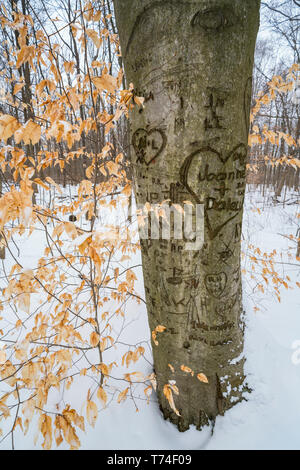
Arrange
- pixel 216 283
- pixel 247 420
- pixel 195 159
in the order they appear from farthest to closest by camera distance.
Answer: pixel 247 420, pixel 216 283, pixel 195 159

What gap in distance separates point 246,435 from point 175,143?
6.24 feet

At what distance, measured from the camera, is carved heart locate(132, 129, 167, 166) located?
1.11 m

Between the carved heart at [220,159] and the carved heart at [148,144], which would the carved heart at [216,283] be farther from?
the carved heart at [148,144]

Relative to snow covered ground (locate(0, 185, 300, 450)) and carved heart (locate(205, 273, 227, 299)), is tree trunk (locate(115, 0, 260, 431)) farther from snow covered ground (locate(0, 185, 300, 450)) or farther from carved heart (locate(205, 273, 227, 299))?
snow covered ground (locate(0, 185, 300, 450))

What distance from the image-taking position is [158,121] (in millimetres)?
1090

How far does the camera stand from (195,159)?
42.9 inches

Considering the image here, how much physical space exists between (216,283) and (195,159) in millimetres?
711

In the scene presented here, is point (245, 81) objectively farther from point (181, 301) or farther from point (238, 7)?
point (181, 301)

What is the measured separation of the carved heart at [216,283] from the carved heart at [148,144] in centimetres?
74

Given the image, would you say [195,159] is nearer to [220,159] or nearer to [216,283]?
[220,159]

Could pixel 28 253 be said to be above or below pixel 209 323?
below

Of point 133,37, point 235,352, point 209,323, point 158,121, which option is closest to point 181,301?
point 209,323

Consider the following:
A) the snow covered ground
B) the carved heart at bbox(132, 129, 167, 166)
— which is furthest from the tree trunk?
Answer: the snow covered ground

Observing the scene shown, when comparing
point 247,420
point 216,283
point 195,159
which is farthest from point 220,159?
point 247,420
